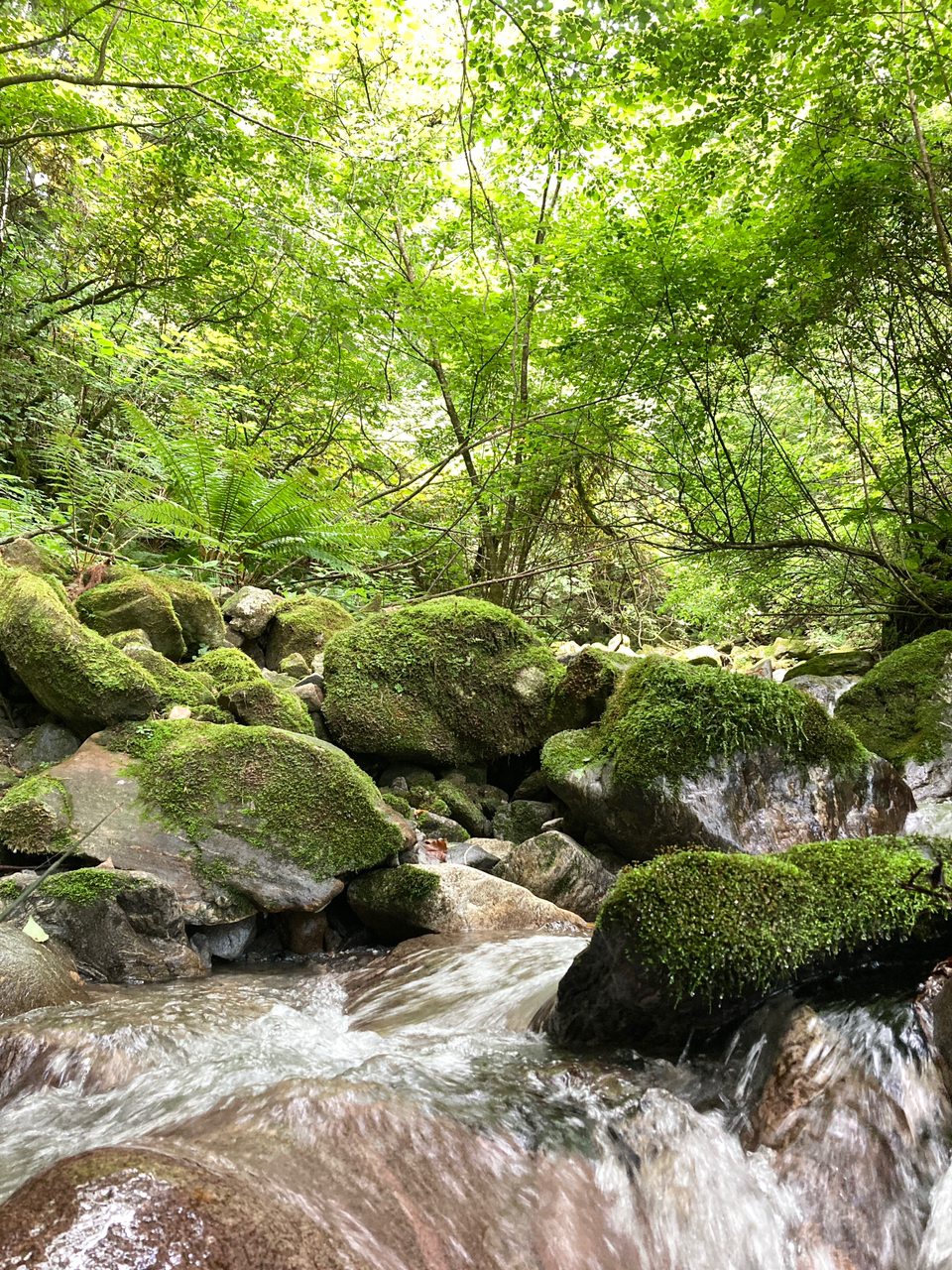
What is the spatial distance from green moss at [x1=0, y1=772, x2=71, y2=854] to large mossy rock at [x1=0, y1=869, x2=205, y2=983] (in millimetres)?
189

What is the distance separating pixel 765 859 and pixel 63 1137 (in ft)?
7.78

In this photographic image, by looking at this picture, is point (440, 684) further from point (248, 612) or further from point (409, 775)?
point (248, 612)

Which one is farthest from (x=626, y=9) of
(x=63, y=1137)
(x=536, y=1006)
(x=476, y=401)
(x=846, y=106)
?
(x=63, y=1137)

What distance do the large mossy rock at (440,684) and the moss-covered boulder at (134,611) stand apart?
120cm

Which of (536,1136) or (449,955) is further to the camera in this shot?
(449,955)

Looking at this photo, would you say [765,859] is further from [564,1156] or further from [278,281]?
[278,281]

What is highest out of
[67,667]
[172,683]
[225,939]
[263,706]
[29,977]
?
[67,667]

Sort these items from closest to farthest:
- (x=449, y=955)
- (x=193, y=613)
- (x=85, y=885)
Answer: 1. (x=85, y=885)
2. (x=449, y=955)
3. (x=193, y=613)

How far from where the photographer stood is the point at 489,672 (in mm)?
5965

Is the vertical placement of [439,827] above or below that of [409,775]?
below

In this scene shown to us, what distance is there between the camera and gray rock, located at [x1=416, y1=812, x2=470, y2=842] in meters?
4.89

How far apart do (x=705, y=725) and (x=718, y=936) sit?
2.77 meters

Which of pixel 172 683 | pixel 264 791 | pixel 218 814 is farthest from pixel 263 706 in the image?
pixel 218 814

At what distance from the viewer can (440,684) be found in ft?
19.0
